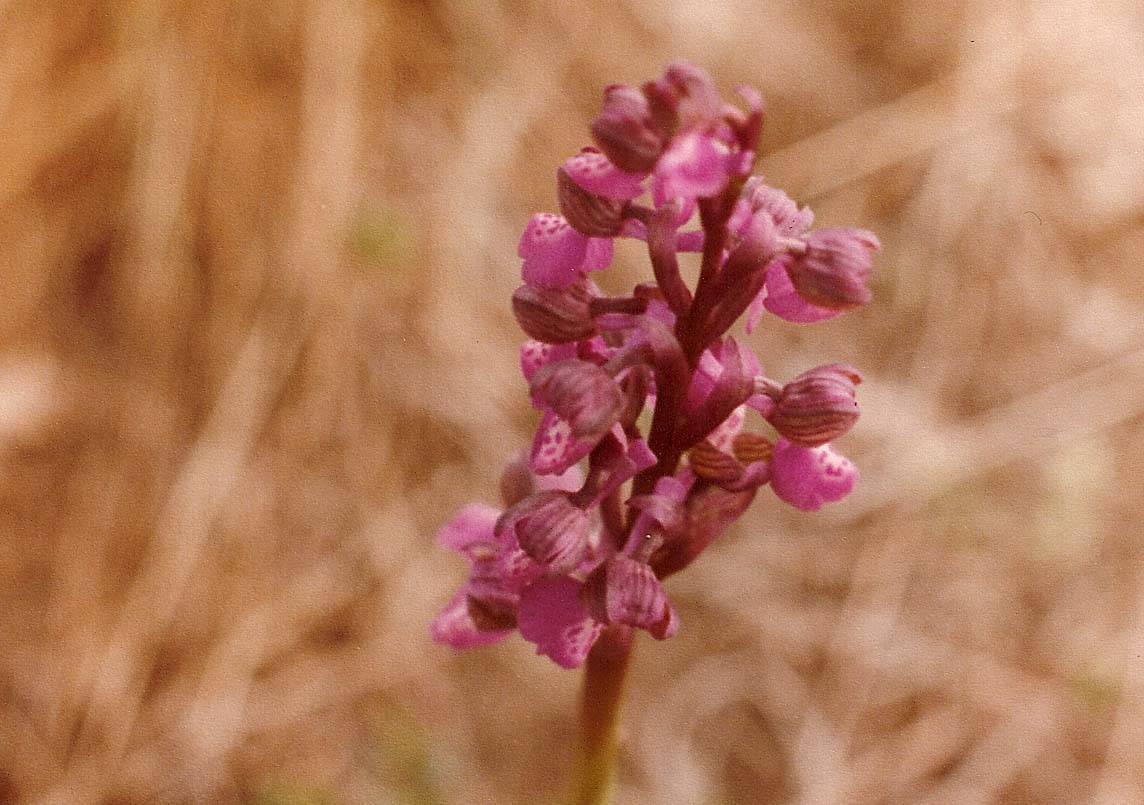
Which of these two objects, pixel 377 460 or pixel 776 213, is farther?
pixel 377 460

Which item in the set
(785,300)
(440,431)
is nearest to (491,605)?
(785,300)

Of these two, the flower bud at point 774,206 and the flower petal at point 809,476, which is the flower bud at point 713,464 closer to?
the flower petal at point 809,476

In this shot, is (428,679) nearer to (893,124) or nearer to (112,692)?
(112,692)

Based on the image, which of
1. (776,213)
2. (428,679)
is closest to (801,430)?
(776,213)

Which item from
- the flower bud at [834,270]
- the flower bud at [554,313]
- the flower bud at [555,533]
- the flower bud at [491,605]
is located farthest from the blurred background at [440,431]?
the flower bud at [834,270]

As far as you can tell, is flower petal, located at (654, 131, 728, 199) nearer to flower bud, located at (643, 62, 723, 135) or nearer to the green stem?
flower bud, located at (643, 62, 723, 135)

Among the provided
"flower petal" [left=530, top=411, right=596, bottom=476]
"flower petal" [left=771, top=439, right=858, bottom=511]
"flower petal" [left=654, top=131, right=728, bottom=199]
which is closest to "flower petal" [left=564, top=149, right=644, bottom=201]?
"flower petal" [left=654, top=131, right=728, bottom=199]

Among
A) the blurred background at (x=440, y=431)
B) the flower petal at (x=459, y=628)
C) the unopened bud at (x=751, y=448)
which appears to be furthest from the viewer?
the blurred background at (x=440, y=431)
